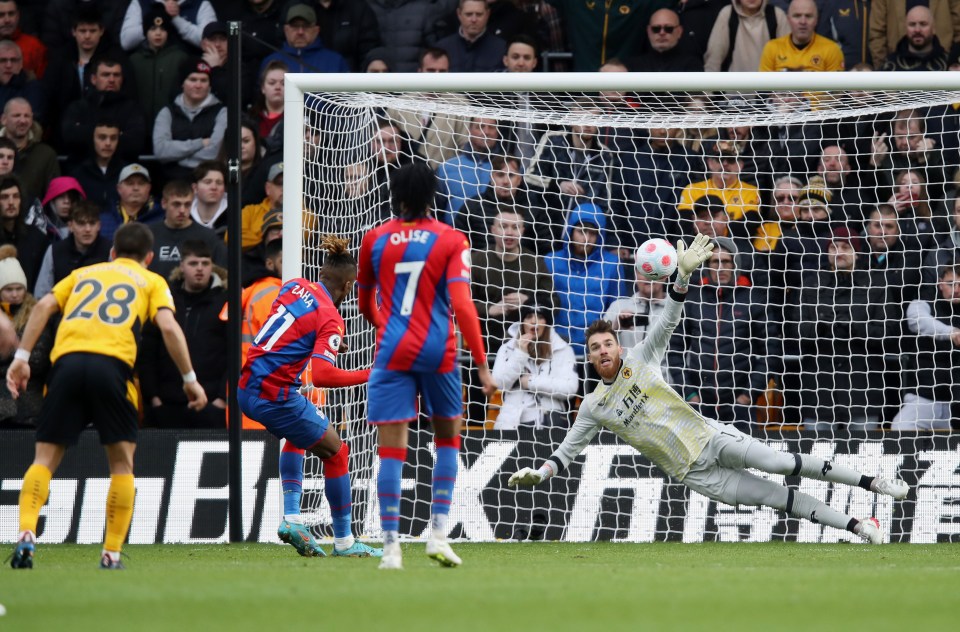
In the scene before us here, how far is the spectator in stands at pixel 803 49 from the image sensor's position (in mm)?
13227

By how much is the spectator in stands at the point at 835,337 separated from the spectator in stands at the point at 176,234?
5.58 m

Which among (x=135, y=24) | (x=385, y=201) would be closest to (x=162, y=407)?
(x=385, y=201)

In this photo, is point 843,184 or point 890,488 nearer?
point 890,488

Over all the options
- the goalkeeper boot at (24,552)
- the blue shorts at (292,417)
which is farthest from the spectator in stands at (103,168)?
the goalkeeper boot at (24,552)

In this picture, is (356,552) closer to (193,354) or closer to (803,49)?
(193,354)

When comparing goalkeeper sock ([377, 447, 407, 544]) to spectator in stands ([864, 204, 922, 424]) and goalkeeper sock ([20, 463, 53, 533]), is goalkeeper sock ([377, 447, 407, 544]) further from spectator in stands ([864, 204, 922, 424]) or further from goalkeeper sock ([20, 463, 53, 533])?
spectator in stands ([864, 204, 922, 424])

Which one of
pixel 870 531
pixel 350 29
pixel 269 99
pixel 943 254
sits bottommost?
pixel 870 531

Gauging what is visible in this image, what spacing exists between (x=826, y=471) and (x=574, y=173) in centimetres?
427

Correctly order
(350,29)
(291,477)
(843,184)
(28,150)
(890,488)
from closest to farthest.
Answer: (291,477), (890,488), (843,184), (28,150), (350,29)

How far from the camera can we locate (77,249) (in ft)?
42.7

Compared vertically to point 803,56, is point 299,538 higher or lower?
lower

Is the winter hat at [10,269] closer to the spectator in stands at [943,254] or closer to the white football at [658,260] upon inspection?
the white football at [658,260]

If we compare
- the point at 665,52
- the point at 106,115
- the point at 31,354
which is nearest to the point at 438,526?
the point at 31,354

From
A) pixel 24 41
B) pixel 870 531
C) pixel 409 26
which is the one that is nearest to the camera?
pixel 870 531
